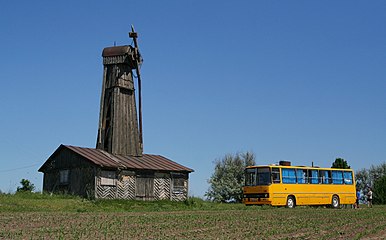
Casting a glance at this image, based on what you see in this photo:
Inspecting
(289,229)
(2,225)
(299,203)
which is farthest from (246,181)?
(2,225)

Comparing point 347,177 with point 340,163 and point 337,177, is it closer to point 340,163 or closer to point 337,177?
point 337,177

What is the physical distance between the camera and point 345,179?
36625 mm

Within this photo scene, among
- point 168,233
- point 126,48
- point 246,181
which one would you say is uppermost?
point 126,48

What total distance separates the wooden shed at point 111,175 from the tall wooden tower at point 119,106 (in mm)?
1145


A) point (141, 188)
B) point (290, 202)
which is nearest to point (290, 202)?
point (290, 202)

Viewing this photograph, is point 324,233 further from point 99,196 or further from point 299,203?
point 99,196

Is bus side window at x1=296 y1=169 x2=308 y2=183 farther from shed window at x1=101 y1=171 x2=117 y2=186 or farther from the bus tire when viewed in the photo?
shed window at x1=101 y1=171 x2=117 y2=186

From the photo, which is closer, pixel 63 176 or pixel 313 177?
pixel 313 177

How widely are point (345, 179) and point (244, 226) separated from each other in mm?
21022

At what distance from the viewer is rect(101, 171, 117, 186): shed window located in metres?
35.1

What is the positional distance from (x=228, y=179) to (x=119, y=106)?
80.5ft

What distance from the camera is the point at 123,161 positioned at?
37438 millimetres

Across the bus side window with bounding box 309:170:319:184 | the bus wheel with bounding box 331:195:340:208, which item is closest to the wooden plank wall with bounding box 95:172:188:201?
the bus side window with bounding box 309:170:319:184

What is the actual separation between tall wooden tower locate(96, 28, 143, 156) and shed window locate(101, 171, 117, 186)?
155 inches
